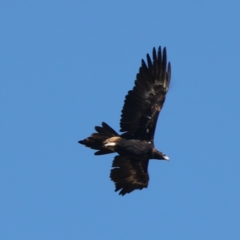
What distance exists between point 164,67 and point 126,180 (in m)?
3.58

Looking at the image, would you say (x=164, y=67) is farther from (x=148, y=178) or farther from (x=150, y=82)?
(x=148, y=178)

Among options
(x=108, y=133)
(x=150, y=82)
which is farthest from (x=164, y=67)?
(x=108, y=133)

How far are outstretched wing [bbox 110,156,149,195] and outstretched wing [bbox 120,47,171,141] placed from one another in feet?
4.21

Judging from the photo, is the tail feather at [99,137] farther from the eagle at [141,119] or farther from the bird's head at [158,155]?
the bird's head at [158,155]

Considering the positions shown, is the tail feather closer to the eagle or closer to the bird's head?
the eagle

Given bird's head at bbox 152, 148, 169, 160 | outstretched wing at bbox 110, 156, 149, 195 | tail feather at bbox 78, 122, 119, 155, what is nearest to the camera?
tail feather at bbox 78, 122, 119, 155

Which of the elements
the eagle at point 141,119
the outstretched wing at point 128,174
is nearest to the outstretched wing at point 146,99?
the eagle at point 141,119

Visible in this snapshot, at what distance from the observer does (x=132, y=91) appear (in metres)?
28.2

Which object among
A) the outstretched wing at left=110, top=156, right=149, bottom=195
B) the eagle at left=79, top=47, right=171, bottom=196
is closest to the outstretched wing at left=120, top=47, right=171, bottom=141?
the eagle at left=79, top=47, right=171, bottom=196

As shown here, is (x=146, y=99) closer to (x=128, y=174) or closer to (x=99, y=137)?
(x=99, y=137)

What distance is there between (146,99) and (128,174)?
253cm

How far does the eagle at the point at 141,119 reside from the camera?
2816cm

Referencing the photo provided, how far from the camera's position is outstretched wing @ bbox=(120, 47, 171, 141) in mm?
28266

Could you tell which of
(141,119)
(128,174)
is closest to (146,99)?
(141,119)
